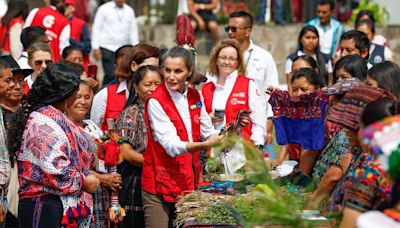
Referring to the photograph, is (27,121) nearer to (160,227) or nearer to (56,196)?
(56,196)

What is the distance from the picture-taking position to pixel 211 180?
27.6 ft

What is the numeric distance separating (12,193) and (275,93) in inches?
86.1

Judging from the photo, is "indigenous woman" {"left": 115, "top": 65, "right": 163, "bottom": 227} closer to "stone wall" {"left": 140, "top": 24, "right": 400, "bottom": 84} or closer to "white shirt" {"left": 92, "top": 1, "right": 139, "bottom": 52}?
"white shirt" {"left": 92, "top": 1, "right": 139, "bottom": 52}

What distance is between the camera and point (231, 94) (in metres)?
9.38

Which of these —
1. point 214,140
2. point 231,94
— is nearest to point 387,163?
point 214,140

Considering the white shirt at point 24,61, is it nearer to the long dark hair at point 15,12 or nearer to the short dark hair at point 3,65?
the short dark hair at point 3,65

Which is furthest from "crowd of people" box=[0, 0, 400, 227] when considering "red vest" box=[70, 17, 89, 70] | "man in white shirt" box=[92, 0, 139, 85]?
"man in white shirt" box=[92, 0, 139, 85]

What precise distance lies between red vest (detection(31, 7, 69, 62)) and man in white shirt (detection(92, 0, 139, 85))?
1656 millimetres

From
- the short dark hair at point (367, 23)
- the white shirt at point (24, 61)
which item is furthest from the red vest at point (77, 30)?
the short dark hair at point (367, 23)

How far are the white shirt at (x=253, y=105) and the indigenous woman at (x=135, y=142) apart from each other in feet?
3.51

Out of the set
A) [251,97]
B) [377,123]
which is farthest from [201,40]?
[377,123]

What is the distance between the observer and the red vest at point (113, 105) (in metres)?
9.19

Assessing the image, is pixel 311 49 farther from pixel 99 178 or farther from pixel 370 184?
pixel 370 184

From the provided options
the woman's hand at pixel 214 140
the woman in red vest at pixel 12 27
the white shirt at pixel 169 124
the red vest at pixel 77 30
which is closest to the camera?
the woman's hand at pixel 214 140
